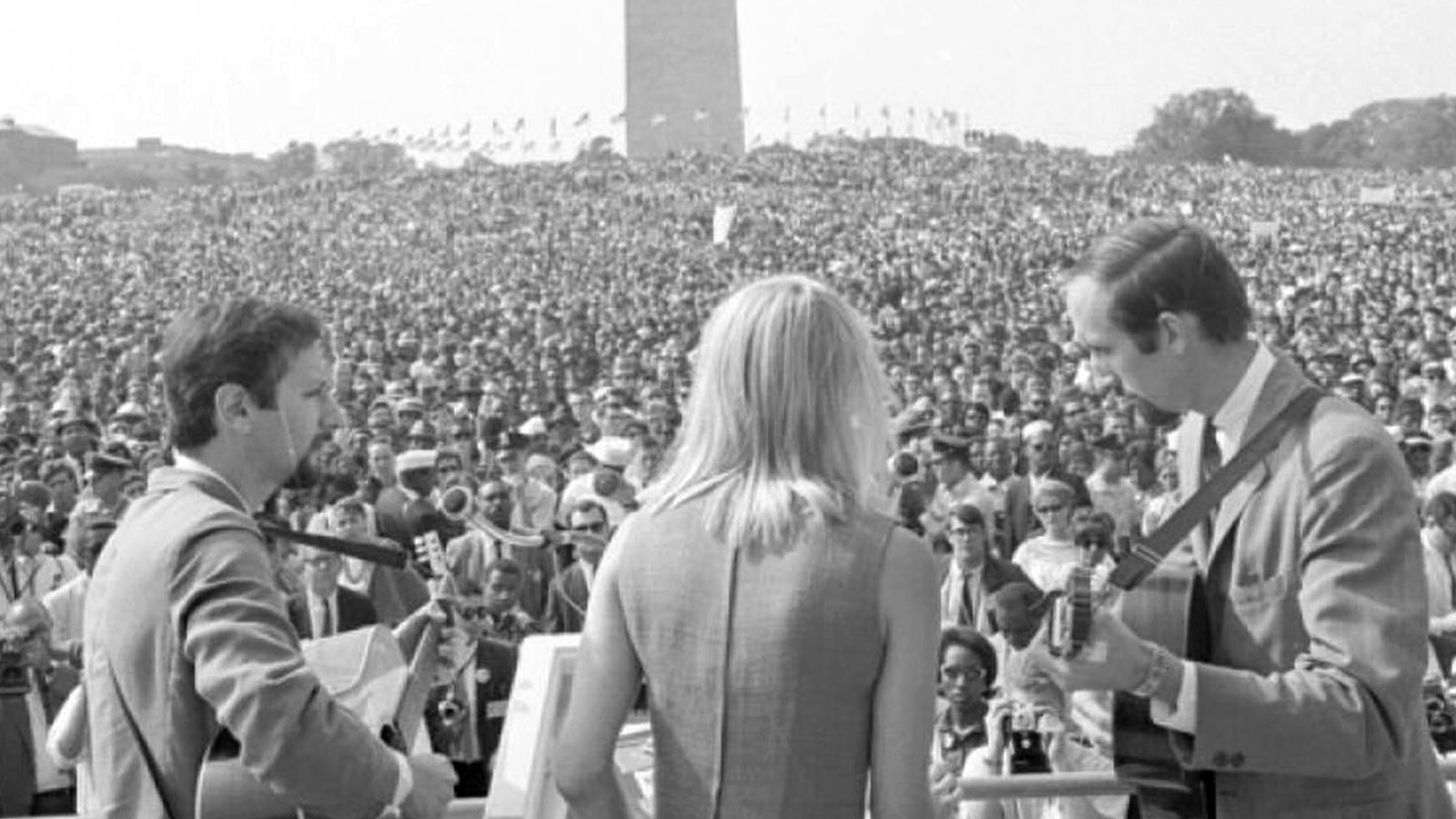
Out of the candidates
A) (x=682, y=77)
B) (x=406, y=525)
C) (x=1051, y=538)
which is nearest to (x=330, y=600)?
(x=406, y=525)

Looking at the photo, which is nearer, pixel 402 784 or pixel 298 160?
pixel 402 784

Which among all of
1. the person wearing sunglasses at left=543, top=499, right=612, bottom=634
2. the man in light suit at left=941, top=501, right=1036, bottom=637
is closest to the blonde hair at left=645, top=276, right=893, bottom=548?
the man in light suit at left=941, top=501, right=1036, bottom=637

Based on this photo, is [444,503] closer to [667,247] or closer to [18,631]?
[18,631]

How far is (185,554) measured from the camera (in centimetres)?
324

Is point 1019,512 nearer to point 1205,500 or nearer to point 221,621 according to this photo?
point 1205,500

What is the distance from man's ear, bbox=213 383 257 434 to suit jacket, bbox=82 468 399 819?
0.10 metres

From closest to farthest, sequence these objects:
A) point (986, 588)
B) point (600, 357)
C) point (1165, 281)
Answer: point (1165, 281)
point (986, 588)
point (600, 357)

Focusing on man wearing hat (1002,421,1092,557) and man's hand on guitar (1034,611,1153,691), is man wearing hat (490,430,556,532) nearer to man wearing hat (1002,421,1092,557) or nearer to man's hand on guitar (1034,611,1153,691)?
man wearing hat (1002,421,1092,557)

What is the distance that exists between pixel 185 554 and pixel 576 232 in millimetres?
57013

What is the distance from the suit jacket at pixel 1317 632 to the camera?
3.11 metres

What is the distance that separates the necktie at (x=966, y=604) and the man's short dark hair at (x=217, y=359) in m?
6.27

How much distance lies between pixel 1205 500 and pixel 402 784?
1.06 meters

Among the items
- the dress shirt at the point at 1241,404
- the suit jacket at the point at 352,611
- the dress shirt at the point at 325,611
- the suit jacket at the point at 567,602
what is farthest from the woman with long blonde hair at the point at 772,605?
the suit jacket at the point at 567,602

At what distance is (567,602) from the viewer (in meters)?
9.95
